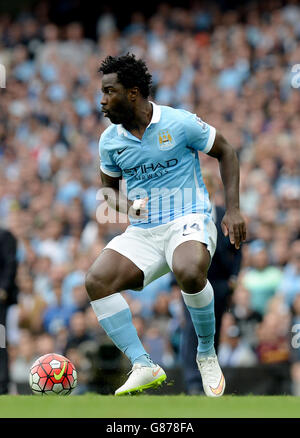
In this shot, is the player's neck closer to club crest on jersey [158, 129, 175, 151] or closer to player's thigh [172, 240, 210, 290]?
club crest on jersey [158, 129, 175, 151]

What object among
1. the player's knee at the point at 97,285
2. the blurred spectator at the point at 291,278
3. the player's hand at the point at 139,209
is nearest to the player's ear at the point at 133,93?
the player's hand at the point at 139,209

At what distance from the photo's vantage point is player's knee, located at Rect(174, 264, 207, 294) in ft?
20.9

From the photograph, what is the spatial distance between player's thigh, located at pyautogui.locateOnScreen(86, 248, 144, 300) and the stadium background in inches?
→ 73.7

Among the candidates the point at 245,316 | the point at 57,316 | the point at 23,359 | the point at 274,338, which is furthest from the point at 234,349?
the point at 23,359

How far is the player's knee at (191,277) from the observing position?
6383 mm

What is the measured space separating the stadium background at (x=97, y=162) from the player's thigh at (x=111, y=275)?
6.14ft

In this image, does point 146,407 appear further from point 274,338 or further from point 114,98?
point 274,338

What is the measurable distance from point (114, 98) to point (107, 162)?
52cm

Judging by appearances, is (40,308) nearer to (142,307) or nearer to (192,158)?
(142,307)

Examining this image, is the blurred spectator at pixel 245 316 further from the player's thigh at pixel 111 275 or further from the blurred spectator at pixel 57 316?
the player's thigh at pixel 111 275

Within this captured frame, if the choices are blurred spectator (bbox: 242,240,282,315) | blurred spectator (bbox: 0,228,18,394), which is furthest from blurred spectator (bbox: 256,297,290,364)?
blurred spectator (bbox: 0,228,18,394)
